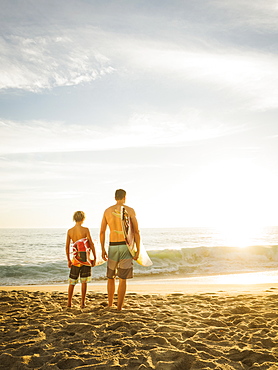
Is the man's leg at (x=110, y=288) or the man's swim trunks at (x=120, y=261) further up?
the man's swim trunks at (x=120, y=261)

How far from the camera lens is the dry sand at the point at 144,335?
3.37 metres

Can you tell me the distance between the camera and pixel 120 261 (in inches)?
216

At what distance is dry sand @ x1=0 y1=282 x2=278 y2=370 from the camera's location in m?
3.37

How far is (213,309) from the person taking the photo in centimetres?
553

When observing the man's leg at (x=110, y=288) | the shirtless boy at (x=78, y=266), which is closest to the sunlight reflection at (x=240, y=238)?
the man's leg at (x=110, y=288)

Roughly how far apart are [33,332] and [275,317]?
11.2 ft

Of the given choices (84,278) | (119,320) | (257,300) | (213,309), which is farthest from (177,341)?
(257,300)

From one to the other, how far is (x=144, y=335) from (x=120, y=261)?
5.11ft

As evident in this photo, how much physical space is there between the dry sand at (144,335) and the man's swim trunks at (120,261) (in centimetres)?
62

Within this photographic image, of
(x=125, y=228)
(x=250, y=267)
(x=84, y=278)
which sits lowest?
(x=250, y=267)

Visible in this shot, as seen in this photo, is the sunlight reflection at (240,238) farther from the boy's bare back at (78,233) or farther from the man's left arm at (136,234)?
the boy's bare back at (78,233)

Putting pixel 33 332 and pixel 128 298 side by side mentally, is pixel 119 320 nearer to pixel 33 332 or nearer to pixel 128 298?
pixel 33 332

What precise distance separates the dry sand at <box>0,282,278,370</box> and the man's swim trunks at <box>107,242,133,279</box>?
2.02 feet

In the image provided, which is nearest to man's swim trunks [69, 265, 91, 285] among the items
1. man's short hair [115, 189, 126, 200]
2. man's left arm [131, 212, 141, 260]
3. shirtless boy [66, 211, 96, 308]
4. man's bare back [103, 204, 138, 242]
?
shirtless boy [66, 211, 96, 308]
